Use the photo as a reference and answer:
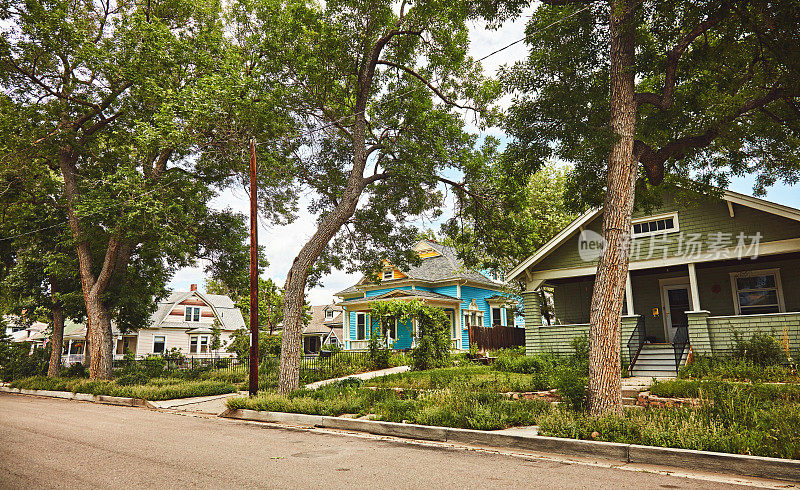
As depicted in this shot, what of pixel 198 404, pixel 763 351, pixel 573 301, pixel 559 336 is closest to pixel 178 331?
pixel 198 404

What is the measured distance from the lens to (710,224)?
15.7 meters

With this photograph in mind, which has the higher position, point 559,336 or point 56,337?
point 56,337

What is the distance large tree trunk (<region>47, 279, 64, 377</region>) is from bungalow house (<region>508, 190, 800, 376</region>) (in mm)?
21517

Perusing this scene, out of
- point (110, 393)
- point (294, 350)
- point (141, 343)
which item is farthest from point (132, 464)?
point (141, 343)

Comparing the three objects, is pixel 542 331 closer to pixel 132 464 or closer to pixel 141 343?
pixel 132 464

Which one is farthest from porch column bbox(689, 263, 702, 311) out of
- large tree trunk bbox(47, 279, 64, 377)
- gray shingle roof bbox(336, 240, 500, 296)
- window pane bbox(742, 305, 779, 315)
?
large tree trunk bbox(47, 279, 64, 377)

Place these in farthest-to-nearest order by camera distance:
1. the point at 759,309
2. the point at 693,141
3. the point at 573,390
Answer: the point at 759,309
the point at 693,141
the point at 573,390

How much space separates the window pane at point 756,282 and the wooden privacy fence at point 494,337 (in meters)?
11.5

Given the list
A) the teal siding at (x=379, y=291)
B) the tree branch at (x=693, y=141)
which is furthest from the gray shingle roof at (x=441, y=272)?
the tree branch at (x=693, y=141)

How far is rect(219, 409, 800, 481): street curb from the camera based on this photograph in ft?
17.7

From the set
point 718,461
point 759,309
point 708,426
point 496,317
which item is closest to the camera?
point 718,461

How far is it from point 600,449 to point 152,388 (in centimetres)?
1454

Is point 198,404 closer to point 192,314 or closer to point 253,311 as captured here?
point 253,311

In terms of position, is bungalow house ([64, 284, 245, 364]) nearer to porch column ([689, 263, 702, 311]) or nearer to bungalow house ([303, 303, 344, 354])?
bungalow house ([303, 303, 344, 354])
